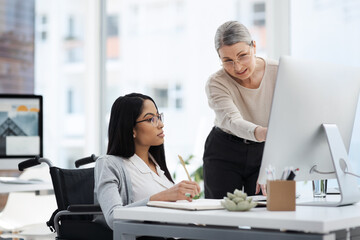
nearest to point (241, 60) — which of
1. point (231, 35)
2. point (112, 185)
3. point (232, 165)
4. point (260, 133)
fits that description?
point (231, 35)

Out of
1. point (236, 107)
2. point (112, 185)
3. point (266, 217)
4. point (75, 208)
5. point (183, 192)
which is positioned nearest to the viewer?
point (266, 217)

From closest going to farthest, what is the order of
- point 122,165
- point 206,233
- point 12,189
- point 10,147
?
point 206,233 < point 122,165 < point 12,189 < point 10,147

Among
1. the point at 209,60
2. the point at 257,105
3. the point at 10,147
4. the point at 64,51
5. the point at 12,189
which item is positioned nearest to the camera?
the point at 257,105

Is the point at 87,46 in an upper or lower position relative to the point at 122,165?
upper

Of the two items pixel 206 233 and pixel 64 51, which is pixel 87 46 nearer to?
pixel 64 51

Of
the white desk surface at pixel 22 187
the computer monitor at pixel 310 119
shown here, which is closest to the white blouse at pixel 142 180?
the computer monitor at pixel 310 119

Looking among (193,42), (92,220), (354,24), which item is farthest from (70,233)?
(193,42)

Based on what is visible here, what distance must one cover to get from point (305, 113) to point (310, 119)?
3 cm

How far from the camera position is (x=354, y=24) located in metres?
3.56

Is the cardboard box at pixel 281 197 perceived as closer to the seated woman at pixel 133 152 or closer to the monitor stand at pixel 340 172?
the monitor stand at pixel 340 172

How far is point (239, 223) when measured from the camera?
4.52 feet

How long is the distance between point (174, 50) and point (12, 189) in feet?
8.58

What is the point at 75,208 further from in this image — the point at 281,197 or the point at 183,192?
the point at 281,197

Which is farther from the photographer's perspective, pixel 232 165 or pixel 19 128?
pixel 19 128
